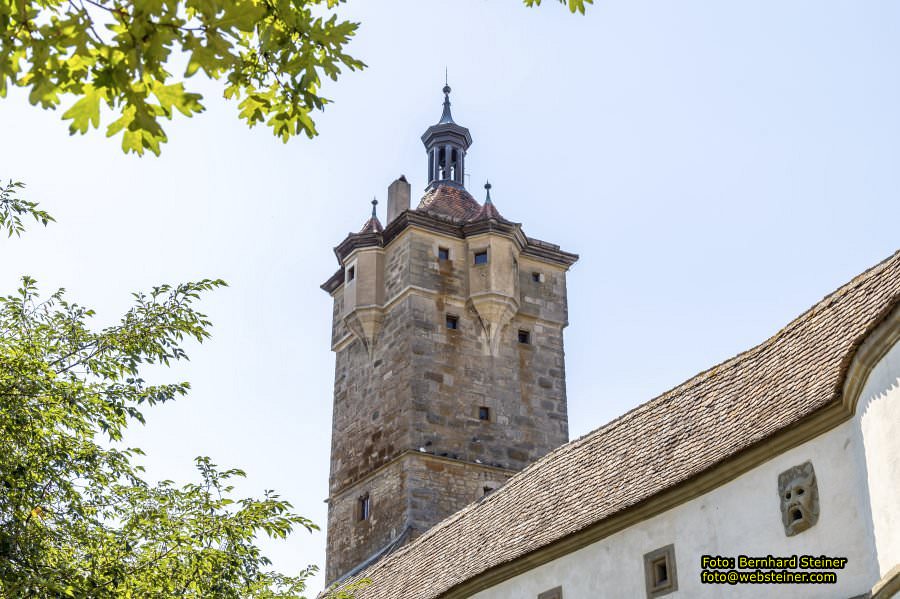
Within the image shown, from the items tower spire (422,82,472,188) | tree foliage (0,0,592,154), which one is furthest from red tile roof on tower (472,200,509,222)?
tree foliage (0,0,592,154)

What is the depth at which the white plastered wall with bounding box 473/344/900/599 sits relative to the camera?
1037 cm

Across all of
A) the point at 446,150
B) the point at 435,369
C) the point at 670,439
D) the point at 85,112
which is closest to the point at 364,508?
the point at 435,369

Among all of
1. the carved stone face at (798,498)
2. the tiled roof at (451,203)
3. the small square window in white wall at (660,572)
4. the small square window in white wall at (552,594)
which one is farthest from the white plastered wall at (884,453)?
the tiled roof at (451,203)

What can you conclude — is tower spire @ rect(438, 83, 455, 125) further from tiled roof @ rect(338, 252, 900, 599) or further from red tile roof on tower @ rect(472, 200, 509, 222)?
tiled roof @ rect(338, 252, 900, 599)

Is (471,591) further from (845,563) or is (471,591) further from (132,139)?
(132,139)

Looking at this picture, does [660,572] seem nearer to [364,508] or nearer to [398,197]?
[364,508]

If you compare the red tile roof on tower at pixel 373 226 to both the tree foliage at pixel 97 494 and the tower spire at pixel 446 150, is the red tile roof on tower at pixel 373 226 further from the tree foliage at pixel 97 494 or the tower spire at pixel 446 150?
the tree foliage at pixel 97 494

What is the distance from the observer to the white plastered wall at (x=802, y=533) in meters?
10.4

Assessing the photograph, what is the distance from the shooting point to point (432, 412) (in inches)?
1191

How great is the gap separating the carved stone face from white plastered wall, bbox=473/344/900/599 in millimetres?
66

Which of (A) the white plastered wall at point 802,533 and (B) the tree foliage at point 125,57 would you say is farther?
(A) the white plastered wall at point 802,533

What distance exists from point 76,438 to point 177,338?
4.93 ft

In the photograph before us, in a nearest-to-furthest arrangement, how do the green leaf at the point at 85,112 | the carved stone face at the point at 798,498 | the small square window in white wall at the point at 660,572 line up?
the green leaf at the point at 85,112 < the carved stone face at the point at 798,498 < the small square window in white wall at the point at 660,572

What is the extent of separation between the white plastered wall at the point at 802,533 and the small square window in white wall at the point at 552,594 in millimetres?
110
